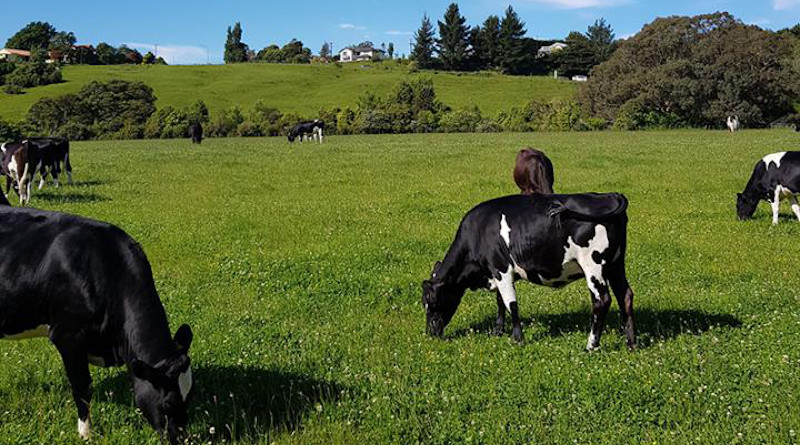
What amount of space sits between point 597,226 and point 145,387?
17.1 feet

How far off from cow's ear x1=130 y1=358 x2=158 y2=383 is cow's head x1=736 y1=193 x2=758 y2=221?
15.6 m

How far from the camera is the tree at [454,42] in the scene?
146125 mm

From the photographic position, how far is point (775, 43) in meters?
71.6

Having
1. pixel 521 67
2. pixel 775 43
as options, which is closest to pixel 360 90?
pixel 521 67

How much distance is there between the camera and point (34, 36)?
16862 centimetres

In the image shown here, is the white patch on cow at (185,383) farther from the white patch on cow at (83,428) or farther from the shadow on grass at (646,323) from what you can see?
the shadow on grass at (646,323)

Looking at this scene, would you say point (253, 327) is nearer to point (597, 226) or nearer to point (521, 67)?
point (597, 226)

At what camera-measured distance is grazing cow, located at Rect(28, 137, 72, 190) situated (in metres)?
22.8

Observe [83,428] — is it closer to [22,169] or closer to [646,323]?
[646,323]

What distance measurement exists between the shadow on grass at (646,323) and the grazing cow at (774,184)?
27.5ft

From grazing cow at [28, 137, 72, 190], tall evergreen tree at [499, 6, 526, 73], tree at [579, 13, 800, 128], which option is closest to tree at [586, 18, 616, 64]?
tall evergreen tree at [499, 6, 526, 73]

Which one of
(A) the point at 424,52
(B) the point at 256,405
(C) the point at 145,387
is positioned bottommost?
(B) the point at 256,405

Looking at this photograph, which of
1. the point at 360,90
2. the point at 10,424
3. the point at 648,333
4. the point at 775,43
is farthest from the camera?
the point at 360,90

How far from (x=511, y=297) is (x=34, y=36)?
193 m
